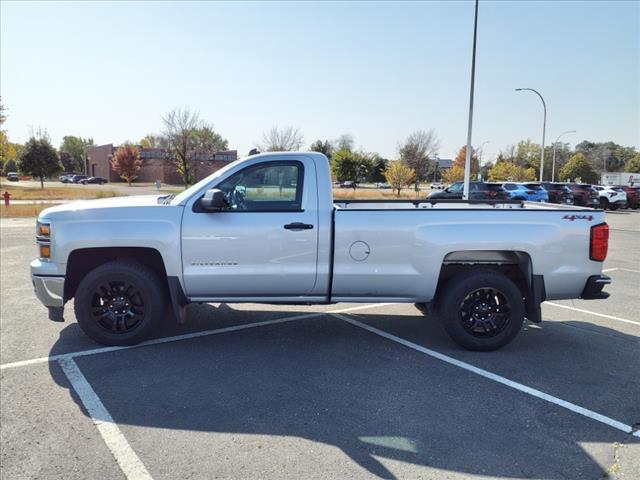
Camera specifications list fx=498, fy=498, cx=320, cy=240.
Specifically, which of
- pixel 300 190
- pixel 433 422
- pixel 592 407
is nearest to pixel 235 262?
pixel 300 190

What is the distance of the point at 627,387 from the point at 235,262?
3.71 metres

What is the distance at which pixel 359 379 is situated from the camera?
14.4 ft

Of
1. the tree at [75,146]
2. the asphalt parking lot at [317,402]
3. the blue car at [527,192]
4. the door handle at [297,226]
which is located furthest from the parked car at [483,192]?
the tree at [75,146]

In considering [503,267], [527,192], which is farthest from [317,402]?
[527,192]

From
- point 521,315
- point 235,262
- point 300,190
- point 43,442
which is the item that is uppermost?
point 300,190

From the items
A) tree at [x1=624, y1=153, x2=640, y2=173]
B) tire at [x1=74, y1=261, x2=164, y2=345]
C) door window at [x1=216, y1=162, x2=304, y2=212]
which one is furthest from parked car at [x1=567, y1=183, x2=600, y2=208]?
tree at [x1=624, y1=153, x2=640, y2=173]

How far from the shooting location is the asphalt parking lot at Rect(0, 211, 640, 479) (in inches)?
123

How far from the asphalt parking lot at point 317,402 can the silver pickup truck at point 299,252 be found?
51cm

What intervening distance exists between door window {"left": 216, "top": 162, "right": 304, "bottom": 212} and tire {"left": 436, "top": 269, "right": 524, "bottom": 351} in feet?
6.05

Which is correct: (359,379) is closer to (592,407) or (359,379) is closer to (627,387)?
(592,407)

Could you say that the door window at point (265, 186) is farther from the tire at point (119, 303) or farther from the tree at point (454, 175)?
the tree at point (454, 175)

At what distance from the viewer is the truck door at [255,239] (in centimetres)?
489

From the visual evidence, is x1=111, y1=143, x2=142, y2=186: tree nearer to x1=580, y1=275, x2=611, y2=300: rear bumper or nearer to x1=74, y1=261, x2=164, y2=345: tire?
x1=74, y1=261, x2=164, y2=345: tire

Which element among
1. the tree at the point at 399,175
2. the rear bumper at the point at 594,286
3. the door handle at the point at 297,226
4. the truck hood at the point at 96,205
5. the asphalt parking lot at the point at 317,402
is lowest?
the asphalt parking lot at the point at 317,402
